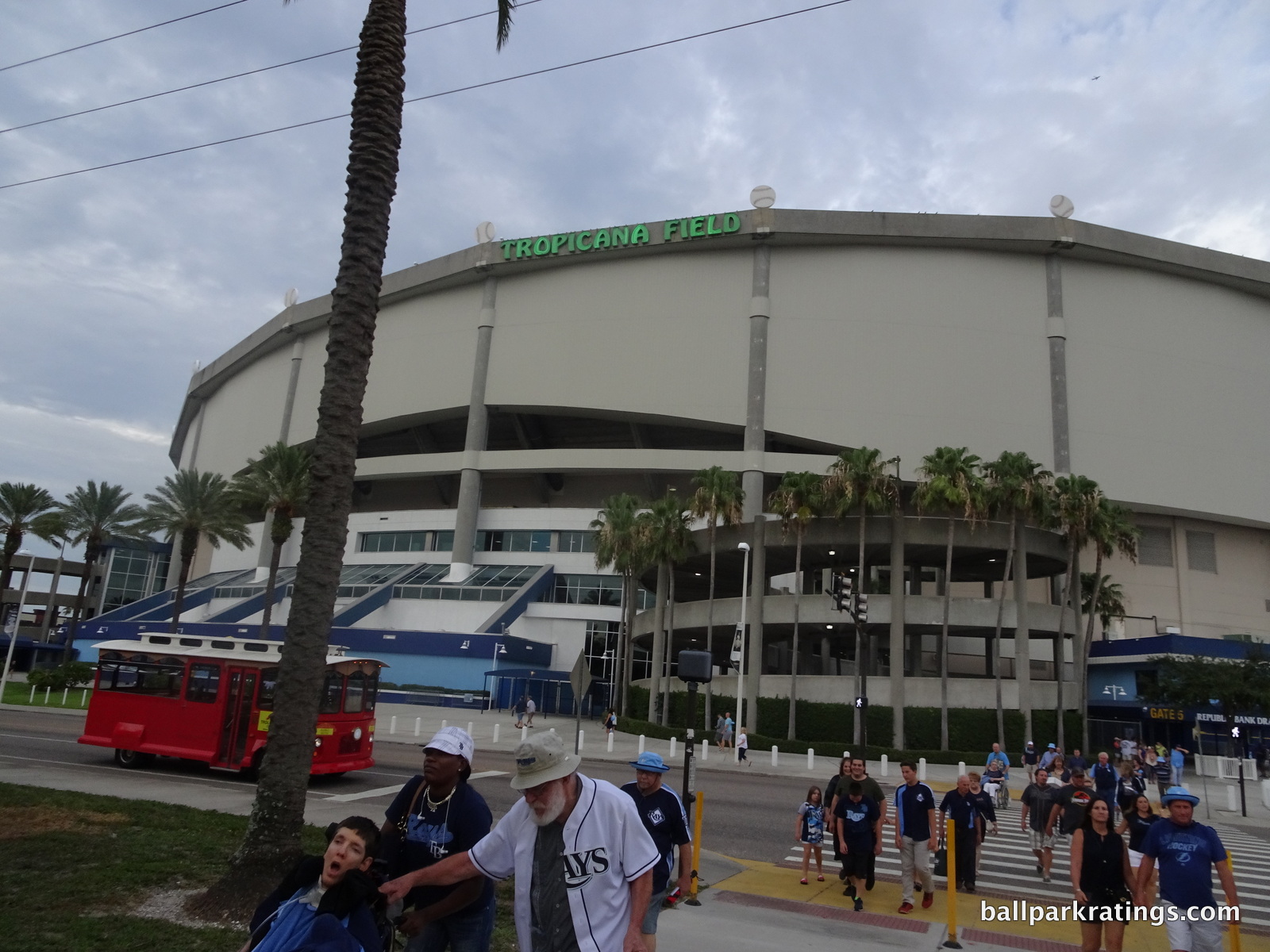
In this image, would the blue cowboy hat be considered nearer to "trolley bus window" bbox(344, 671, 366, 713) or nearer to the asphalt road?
the asphalt road

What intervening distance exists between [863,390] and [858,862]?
50154mm

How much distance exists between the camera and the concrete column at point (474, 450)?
66.9m

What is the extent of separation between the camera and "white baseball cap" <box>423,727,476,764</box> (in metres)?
5.27

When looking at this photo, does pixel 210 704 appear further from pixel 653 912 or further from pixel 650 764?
pixel 653 912

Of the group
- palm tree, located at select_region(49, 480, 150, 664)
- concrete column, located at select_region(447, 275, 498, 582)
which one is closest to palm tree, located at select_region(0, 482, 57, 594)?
palm tree, located at select_region(49, 480, 150, 664)

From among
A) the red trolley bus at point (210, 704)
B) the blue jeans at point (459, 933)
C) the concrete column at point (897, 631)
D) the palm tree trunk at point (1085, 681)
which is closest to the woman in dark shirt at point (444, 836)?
the blue jeans at point (459, 933)

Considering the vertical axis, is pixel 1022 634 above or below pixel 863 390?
below

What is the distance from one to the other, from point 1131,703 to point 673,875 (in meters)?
43.3

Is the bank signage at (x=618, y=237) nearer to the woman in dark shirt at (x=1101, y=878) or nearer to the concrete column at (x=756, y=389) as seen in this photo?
the concrete column at (x=756, y=389)

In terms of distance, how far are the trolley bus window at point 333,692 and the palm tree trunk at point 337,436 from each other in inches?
394

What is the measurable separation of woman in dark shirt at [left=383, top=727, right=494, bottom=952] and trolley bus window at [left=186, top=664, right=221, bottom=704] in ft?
52.8

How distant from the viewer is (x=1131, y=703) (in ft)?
153

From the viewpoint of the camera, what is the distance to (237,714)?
1939 cm

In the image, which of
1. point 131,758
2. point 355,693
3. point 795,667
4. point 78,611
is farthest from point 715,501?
point 78,611
